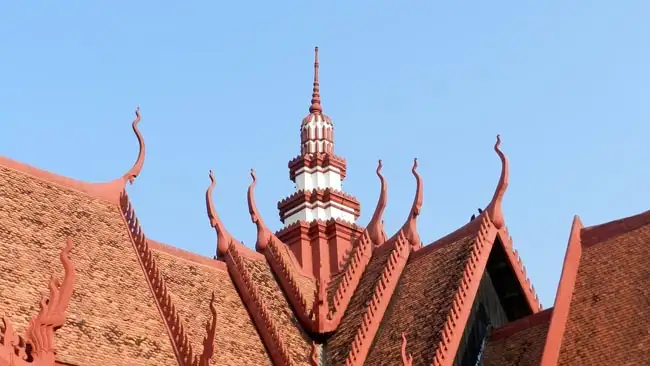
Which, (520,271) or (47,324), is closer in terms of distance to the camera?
(47,324)

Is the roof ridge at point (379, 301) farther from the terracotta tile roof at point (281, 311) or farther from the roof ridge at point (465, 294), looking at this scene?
the roof ridge at point (465, 294)

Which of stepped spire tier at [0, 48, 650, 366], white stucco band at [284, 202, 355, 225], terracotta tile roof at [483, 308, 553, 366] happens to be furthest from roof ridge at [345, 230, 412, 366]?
white stucco band at [284, 202, 355, 225]

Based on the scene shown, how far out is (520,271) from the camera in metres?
22.9

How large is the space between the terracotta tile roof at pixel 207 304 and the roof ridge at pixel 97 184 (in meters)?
1.21

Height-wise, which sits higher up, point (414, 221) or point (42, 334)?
point (414, 221)

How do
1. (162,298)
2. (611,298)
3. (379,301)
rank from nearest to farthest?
(611,298)
(162,298)
(379,301)

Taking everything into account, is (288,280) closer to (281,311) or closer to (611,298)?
(281,311)

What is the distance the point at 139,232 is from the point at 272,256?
448cm

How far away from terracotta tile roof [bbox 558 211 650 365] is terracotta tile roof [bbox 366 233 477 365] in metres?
2.23

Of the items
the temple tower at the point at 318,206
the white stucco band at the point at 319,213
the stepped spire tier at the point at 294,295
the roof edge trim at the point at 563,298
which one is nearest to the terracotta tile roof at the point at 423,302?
the stepped spire tier at the point at 294,295

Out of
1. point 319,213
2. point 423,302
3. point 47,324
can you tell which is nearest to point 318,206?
point 319,213

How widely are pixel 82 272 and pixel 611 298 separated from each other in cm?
874

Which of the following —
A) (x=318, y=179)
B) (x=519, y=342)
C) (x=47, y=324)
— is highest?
(x=318, y=179)

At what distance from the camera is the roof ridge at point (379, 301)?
21.3m
